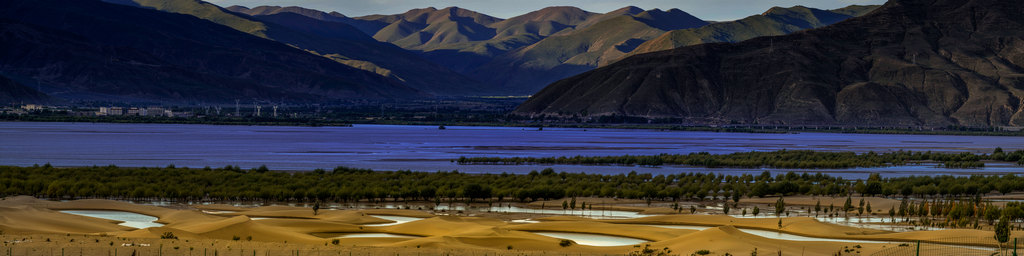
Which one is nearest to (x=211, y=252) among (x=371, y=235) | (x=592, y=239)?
(x=371, y=235)

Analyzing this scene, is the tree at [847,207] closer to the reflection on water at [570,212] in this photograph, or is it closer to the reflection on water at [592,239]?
the reflection on water at [570,212]

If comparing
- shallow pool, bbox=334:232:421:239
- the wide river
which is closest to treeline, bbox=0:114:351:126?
the wide river

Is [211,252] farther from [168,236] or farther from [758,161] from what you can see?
[758,161]

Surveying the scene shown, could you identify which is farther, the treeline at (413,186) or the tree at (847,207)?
the treeline at (413,186)

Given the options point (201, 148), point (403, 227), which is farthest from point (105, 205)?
point (201, 148)

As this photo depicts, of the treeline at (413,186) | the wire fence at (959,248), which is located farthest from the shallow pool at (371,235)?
the wire fence at (959,248)

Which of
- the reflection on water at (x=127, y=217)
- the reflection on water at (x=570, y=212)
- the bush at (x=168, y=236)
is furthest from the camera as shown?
the reflection on water at (x=570, y=212)

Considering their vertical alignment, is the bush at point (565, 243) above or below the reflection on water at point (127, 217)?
above
